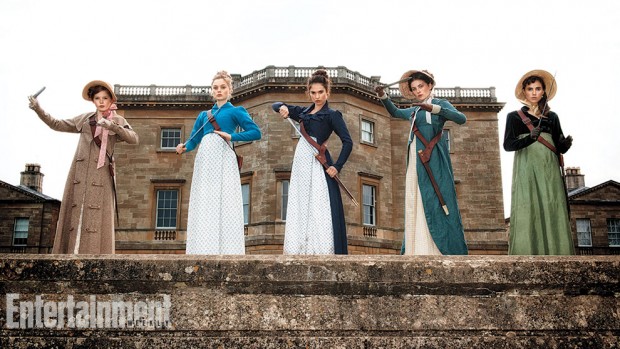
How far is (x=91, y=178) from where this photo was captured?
18.2 feet

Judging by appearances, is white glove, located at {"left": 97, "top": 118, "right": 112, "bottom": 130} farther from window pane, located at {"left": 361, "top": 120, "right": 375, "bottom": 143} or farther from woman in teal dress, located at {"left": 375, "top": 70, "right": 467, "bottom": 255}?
window pane, located at {"left": 361, "top": 120, "right": 375, "bottom": 143}

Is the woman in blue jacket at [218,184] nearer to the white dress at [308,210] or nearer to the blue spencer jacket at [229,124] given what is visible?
the blue spencer jacket at [229,124]

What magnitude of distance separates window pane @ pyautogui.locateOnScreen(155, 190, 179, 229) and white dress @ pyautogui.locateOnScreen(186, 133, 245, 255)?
68.2ft

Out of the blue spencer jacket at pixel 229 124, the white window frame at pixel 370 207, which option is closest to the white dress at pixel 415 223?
the blue spencer jacket at pixel 229 124

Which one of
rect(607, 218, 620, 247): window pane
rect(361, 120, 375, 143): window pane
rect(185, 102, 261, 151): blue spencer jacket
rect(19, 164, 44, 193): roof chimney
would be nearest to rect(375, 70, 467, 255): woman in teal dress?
rect(185, 102, 261, 151): blue spencer jacket

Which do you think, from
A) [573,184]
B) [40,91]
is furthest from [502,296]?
[573,184]

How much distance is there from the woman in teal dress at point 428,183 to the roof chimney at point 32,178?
34.9m

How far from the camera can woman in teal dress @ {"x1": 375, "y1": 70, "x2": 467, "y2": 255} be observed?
5438 millimetres

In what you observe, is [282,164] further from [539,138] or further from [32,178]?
[32,178]

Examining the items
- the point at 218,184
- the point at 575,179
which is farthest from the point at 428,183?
the point at 575,179

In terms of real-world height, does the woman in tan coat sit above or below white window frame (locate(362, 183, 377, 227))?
below

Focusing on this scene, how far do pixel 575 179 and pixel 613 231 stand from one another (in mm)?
4991

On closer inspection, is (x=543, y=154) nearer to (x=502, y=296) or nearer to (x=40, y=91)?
(x=502, y=296)

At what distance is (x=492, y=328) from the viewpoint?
322cm
